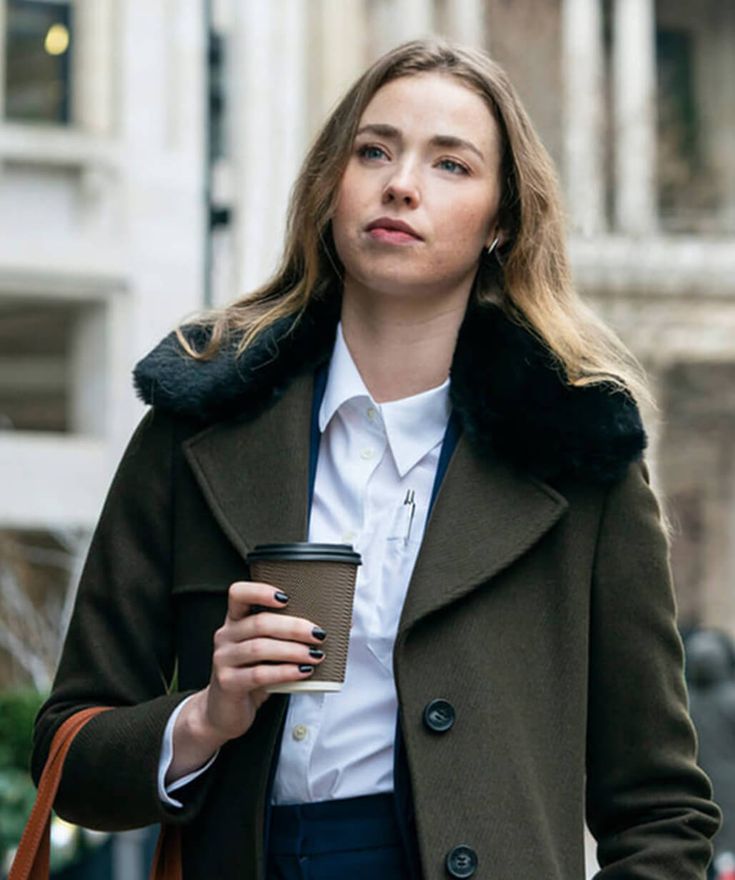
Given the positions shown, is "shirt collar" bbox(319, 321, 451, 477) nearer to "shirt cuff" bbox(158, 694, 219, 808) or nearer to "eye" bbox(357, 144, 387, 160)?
"eye" bbox(357, 144, 387, 160)

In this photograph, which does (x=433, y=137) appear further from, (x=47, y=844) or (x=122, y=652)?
(x=47, y=844)

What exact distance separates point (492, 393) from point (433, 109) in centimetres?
40

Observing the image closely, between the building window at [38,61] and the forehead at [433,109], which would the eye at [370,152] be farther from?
the building window at [38,61]

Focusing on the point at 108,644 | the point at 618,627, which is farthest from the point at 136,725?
the point at 618,627

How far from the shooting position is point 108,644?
3535mm

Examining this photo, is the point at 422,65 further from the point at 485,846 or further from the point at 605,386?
the point at 485,846

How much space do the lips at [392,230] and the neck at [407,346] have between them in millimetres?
139

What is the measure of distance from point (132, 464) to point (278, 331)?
0.28 metres

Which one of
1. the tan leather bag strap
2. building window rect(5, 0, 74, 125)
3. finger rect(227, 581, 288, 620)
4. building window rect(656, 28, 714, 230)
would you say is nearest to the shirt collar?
finger rect(227, 581, 288, 620)

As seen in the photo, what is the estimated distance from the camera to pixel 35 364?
26953mm

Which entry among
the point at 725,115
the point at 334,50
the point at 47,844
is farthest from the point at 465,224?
the point at 725,115

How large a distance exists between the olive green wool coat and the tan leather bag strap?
0.02m

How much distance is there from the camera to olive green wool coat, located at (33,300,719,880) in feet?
11.0

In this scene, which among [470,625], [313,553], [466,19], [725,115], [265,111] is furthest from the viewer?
[725,115]
